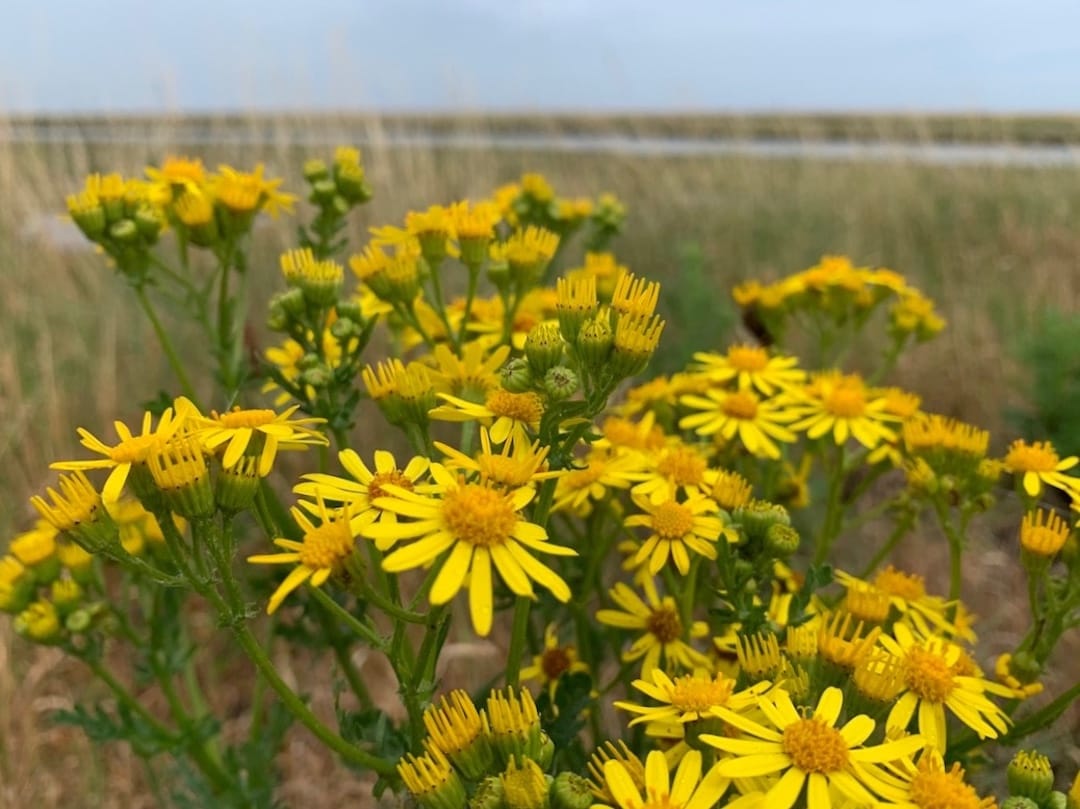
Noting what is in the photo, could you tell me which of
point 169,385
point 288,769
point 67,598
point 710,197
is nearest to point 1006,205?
point 710,197

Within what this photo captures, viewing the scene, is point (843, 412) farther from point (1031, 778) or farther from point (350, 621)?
point (350, 621)

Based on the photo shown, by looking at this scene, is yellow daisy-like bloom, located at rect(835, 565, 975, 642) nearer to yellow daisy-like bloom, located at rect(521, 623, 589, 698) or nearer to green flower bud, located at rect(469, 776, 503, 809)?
yellow daisy-like bloom, located at rect(521, 623, 589, 698)

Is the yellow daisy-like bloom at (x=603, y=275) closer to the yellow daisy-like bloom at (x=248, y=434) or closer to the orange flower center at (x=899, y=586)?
the orange flower center at (x=899, y=586)

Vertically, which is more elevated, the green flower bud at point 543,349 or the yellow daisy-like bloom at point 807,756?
the green flower bud at point 543,349

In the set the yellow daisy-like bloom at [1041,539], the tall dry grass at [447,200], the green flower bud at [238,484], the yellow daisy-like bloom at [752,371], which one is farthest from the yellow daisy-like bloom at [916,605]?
the tall dry grass at [447,200]

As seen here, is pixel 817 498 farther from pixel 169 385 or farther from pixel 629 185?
pixel 629 185

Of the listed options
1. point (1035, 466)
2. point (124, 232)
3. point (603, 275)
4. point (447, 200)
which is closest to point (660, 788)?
point (1035, 466)
